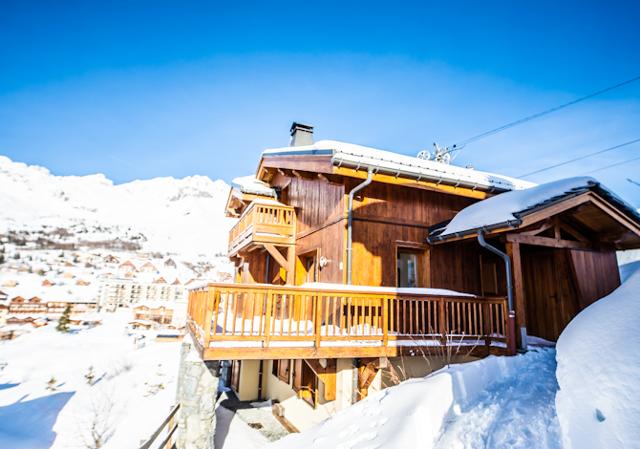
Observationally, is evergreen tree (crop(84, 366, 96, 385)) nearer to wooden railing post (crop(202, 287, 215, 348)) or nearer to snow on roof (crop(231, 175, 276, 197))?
snow on roof (crop(231, 175, 276, 197))

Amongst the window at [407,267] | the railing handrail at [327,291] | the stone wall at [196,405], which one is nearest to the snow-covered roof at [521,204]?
the window at [407,267]

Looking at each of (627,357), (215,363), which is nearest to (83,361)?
(215,363)

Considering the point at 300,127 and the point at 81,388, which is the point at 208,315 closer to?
the point at 300,127

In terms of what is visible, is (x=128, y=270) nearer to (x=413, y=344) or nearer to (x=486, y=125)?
(x=486, y=125)

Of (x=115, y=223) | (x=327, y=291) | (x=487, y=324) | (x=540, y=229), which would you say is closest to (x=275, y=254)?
(x=327, y=291)

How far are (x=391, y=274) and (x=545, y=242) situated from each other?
320 centimetres

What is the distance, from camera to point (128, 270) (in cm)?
5969

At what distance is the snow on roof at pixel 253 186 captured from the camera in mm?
12973

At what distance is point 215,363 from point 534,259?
24.9ft

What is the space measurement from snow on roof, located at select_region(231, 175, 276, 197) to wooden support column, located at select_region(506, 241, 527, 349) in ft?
27.9

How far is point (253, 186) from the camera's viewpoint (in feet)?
43.6

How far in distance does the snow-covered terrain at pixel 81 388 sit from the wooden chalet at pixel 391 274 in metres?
8.25

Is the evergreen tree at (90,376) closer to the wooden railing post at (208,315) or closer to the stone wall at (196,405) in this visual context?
the stone wall at (196,405)

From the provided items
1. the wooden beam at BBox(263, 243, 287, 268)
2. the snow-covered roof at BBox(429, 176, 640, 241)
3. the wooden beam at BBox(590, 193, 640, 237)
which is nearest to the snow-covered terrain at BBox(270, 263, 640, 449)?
the snow-covered roof at BBox(429, 176, 640, 241)
